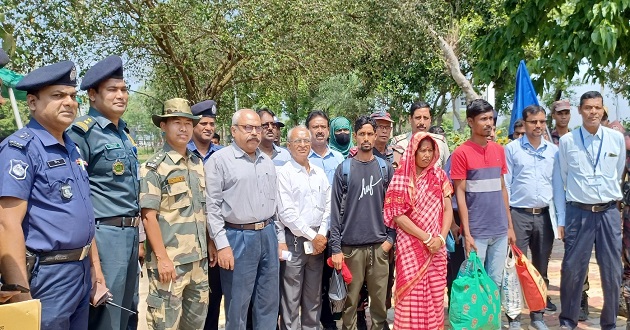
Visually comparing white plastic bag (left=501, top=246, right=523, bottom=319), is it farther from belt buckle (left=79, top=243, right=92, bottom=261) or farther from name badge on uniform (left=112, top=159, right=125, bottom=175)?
belt buckle (left=79, top=243, right=92, bottom=261)

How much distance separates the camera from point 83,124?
11.1ft

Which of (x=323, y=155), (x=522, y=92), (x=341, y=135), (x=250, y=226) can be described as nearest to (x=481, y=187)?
(x=323, y=155)

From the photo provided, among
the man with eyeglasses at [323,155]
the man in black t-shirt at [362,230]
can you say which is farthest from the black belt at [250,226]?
the man with eyeglasses at [323,155]

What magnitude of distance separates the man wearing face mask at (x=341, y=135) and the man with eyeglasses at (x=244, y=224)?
1537mm

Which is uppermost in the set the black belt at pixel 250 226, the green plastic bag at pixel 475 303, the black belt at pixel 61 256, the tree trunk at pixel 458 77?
the tree trunk at pixel 458 77

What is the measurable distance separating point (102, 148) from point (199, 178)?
77 cm

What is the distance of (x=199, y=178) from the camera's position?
13.0ft

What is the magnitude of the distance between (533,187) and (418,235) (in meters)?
1.42

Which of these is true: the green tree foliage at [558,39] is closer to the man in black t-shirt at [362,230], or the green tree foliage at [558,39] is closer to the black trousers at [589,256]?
the black trousers at [589,256]

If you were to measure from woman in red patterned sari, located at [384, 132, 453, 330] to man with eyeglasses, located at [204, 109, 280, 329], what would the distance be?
970 millimetres

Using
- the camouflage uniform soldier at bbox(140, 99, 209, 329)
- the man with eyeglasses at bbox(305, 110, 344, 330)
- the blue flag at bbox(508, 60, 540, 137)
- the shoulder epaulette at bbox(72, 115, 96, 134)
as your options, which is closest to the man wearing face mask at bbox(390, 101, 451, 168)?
the man with eyeglasses at bbox(305, 110, 344, 330)

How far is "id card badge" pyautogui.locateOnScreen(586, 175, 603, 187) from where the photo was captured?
14.8 feet

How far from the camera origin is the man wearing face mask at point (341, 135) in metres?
5.63

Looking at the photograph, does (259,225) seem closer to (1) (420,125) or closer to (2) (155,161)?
(2) (155,161)
